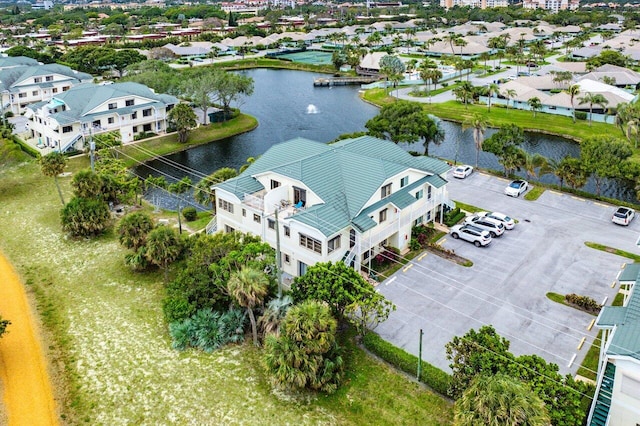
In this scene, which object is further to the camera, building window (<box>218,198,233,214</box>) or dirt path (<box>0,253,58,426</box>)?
building window (<box>218,198,233,214</box>)

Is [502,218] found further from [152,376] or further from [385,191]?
[152,376]

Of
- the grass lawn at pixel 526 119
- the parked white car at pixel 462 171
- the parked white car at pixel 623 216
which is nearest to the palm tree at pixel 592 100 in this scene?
the grass lawn at pixel 526 119

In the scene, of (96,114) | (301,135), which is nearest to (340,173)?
(301,135)

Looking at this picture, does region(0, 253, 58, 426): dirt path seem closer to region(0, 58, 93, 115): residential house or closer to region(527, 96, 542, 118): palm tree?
region(0, 58, 93, 115): residential house

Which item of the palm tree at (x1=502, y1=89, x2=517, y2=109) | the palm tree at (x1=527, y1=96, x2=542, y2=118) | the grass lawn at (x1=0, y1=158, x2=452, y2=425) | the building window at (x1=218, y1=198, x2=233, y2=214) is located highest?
the palm tree at (x1=502, y1=89, x2=517, y2=109)

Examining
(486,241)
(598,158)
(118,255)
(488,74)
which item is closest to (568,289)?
(486,241)

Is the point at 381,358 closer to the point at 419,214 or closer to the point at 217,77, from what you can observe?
the point at 419,214

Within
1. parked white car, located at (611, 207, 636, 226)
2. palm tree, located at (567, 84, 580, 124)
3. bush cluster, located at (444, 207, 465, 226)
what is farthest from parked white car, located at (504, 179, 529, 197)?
palm tree, located at (567, 84, 580, 124)
